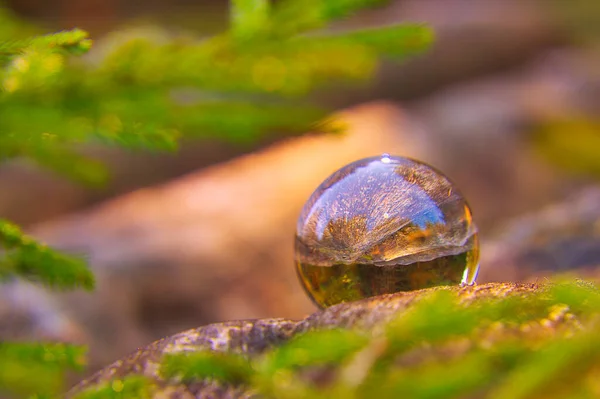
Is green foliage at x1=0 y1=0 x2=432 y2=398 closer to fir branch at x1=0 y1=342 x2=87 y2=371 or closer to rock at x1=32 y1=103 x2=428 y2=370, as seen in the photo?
fir branch at x1=0 y1=342 x2=87 y2=371

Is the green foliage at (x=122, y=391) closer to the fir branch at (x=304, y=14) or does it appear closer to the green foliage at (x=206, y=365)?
the green foliage at (x=206, y=365)

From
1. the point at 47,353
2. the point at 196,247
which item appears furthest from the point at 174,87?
the point at 196,247

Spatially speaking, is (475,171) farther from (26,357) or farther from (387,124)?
(26,357)

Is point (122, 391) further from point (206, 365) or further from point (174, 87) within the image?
point (174, 87)

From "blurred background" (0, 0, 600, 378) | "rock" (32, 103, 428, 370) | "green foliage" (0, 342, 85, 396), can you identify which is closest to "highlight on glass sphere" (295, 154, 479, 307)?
"green foliage" (0, 342, 85, 396)

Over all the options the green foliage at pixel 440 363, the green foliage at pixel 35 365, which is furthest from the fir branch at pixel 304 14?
the green foliage at pixel 35 365

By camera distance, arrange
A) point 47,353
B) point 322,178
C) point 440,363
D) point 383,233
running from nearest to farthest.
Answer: point 440,363, point 47,353, point 383,233, point 322,178
